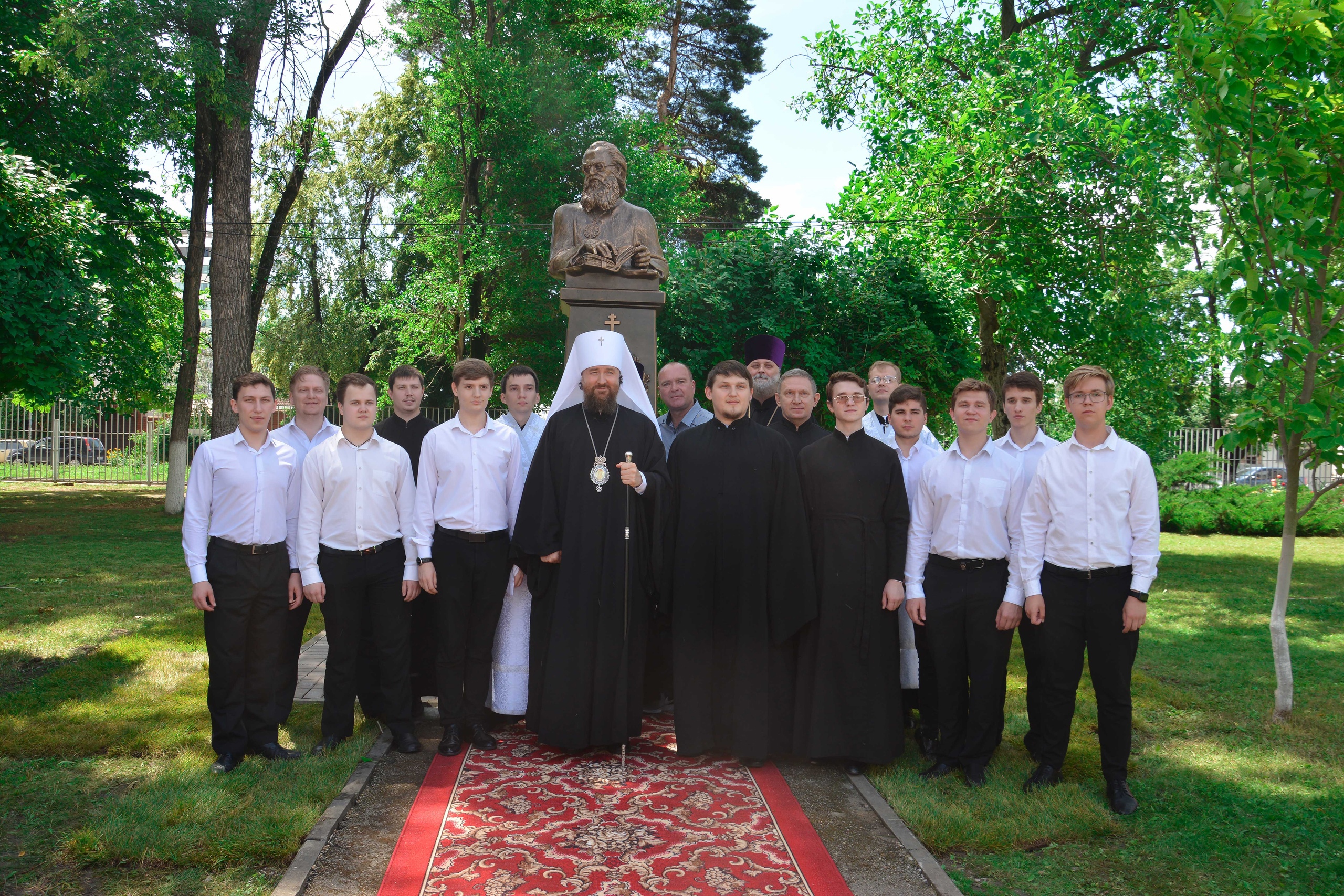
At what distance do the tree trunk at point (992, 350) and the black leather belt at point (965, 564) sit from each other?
971cm

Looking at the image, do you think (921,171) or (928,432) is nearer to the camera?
(928,432)

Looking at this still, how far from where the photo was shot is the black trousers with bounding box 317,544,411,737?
16.4ft

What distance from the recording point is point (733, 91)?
29859mm

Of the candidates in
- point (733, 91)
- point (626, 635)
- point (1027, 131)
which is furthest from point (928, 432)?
point (733, 91)

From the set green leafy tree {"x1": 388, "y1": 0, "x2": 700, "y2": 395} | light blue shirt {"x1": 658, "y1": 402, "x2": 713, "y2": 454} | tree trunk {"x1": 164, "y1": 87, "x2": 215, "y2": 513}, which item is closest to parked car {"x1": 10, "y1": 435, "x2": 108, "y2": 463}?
tree trunk {"x1": 164, "y1": 87, "x2": 215, "y2": 513}

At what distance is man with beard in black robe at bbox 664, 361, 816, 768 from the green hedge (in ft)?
53.3

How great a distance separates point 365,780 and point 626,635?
4.88ft

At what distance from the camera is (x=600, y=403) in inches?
209

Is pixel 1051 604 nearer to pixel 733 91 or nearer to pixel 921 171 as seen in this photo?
pixel 921 171

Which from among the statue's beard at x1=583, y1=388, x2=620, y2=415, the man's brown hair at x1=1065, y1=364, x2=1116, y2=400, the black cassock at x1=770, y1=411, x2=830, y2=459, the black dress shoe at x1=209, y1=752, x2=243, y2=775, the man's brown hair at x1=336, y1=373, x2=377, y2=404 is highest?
the man's brown hair at x1=1065, y1=364, x2=1116, y2=400

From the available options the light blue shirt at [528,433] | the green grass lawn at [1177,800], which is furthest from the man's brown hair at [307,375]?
the green grass lawn at [1177,800]

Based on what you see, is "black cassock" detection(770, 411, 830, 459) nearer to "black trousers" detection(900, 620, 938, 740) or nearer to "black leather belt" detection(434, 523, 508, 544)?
"black trousers" detection(900, 620, 938, 740)

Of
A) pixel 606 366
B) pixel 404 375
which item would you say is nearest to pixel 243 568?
pixel 404 375

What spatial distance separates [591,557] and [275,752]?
1926 mm
